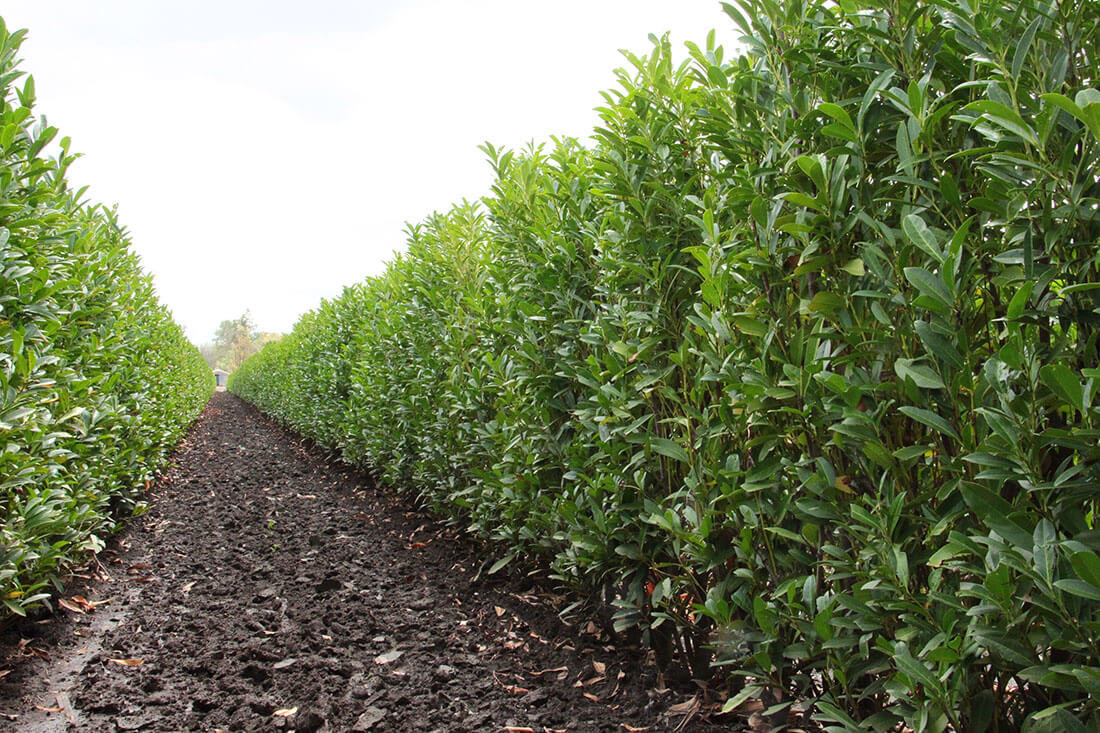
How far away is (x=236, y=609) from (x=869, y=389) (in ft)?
12.7

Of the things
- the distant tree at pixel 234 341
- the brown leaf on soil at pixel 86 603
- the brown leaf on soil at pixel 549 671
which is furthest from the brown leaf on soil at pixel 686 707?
the distant tree at pixel 234 341

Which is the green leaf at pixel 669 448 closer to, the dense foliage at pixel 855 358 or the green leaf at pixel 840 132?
the dense foliage at pixel 855 358

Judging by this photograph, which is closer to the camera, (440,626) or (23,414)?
(23,414)

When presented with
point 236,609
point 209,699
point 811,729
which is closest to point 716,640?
point 811,729

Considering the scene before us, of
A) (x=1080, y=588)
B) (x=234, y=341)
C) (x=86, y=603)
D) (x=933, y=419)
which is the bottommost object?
(x=1080, y=588)

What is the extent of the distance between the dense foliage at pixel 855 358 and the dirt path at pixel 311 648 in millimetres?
466

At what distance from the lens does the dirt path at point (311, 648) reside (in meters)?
2.76

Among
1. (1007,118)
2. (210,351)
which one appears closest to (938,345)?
(1007,118)

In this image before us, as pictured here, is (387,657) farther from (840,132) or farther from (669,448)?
(840,132)

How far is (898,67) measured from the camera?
5.58 ft

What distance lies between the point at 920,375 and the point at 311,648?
3.21 m

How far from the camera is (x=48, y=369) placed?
11.7 feet

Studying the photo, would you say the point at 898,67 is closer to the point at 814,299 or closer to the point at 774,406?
the point at 814,299

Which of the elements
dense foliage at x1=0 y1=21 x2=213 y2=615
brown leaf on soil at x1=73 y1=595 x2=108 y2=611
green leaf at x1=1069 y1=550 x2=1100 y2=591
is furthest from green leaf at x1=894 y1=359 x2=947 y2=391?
brown leaf on soil at x1=73 y1=595 x2=108 y2=611
